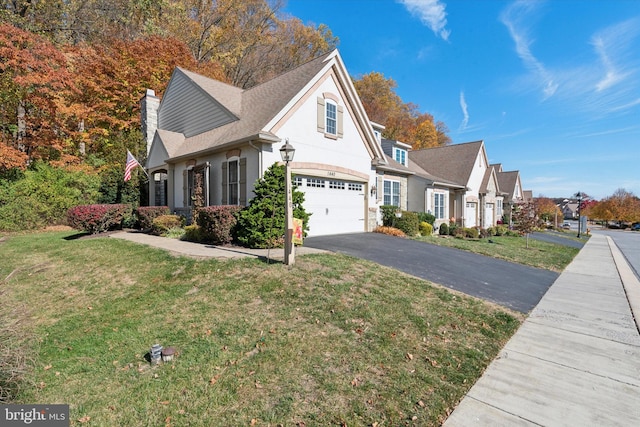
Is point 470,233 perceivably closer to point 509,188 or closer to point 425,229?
point 425,229

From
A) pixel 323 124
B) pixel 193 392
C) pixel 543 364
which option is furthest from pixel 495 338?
pixel 323 124

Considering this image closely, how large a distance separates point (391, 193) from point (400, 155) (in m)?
4.70

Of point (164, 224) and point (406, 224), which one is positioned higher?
point (164, 224)

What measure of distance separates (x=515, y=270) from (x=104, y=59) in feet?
89.1

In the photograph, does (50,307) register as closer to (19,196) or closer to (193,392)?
(193,392)

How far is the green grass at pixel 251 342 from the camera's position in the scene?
3.21 m

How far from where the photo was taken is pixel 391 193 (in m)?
18.0

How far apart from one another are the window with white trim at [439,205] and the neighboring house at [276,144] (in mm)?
6377

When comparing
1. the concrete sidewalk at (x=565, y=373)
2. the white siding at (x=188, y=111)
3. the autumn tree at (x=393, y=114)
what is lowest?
the concrete sidewalk at (x=565, y=373)

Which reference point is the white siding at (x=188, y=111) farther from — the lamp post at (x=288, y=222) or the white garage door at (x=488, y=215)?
the white garage door at (x=488, y=215)

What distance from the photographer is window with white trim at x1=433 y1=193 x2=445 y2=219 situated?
21.0 metres

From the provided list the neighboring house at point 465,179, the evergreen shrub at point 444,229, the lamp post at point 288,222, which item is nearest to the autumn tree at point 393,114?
the neighboring house at point 465,179

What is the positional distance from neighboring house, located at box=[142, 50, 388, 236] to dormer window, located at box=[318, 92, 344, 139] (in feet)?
0.14

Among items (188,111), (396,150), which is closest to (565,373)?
(188,111)
